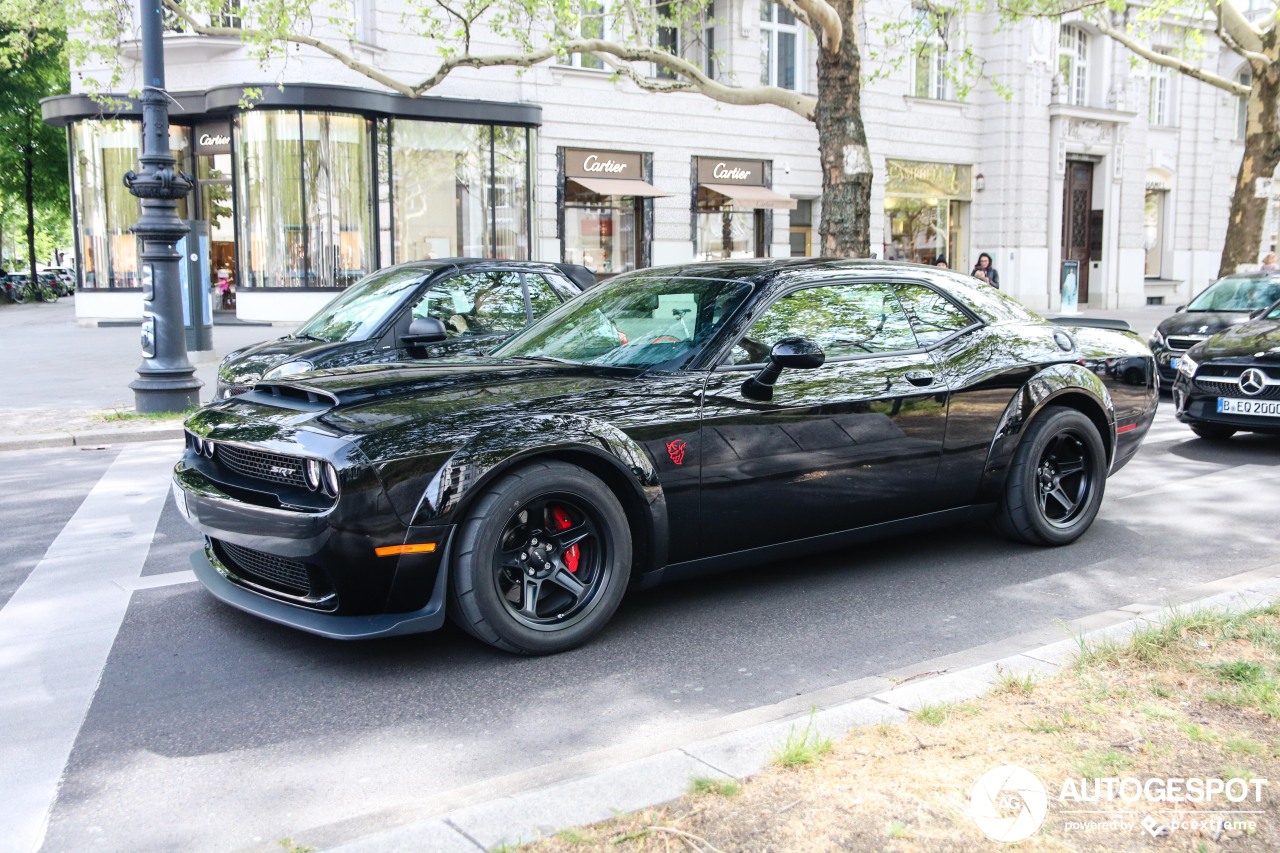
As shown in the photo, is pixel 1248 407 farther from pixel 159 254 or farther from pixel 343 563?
pixel 159 254

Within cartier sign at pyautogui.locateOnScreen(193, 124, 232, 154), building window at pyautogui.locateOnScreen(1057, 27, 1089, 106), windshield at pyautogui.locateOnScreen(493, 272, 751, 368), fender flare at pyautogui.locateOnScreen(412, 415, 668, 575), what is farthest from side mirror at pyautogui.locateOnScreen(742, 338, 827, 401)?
building window at pyautogui.locateOnScreen(1057, 27, 1089, 106)

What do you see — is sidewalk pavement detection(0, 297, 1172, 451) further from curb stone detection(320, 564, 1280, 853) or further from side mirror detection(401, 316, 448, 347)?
curb stone detection(320, 564, 1280, 853)

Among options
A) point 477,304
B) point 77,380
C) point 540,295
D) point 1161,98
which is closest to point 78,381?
point 77,380

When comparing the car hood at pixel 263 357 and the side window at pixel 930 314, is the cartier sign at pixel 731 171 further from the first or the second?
the side window at pixel 930 314

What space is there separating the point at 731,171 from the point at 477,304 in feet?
64.1

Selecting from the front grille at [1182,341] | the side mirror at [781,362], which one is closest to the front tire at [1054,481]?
the side mirror at [781,362]

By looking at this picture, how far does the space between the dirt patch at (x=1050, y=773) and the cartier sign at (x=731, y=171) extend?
24428mm

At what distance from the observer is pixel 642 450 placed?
457 cm

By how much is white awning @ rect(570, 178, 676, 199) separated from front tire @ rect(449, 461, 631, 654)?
21.7 m

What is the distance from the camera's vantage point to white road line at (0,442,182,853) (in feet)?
11.2

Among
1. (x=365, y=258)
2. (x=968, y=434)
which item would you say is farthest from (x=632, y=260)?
(x=968, y=434)

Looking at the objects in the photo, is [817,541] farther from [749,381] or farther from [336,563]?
[336,563]

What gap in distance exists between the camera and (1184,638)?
13.9 ft

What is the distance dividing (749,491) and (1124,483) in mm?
4560
